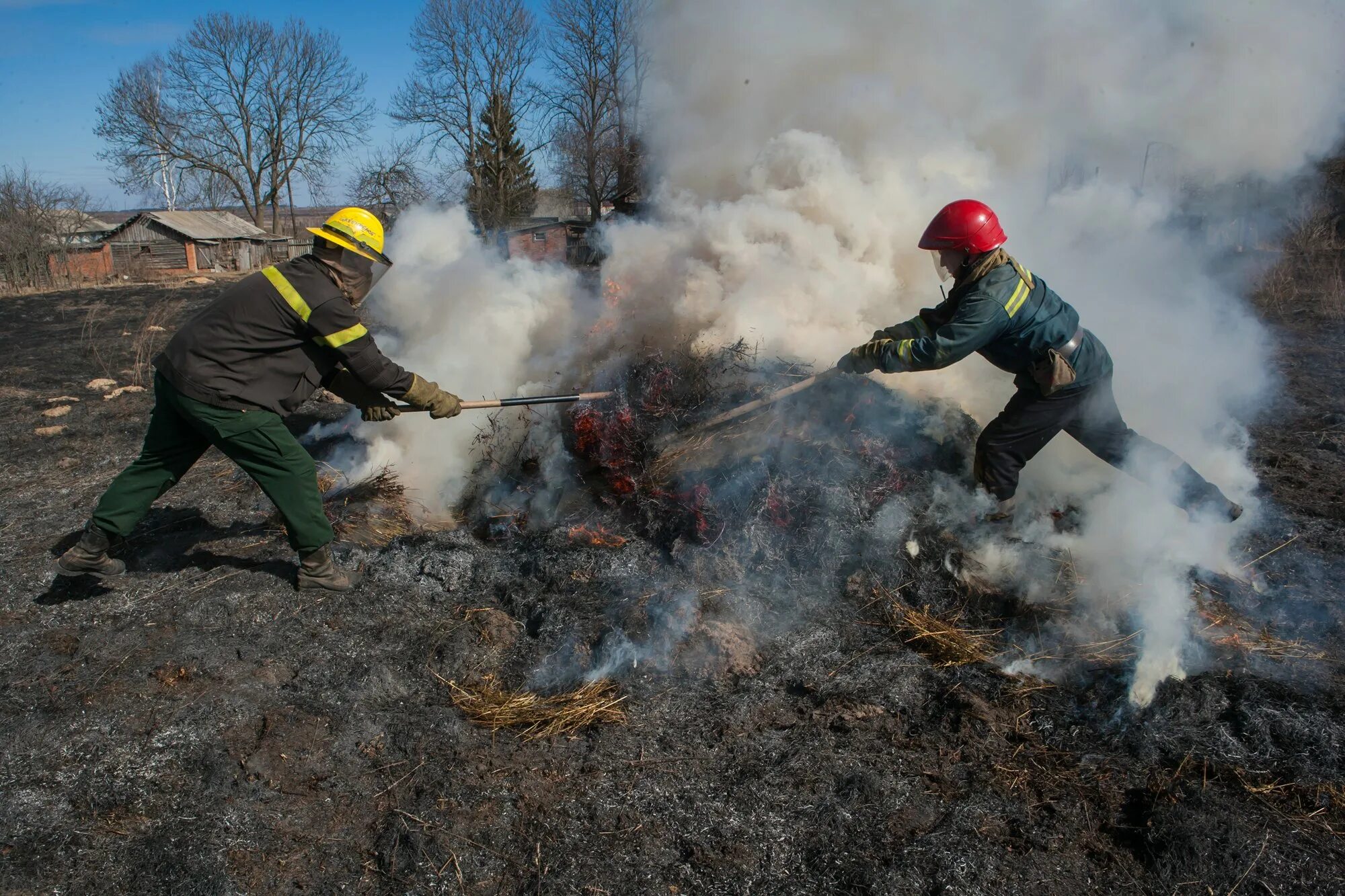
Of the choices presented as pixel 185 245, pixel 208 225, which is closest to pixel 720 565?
pixel 185 245

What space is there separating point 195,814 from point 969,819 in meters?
2.58

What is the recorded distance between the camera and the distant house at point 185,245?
34.1 meters

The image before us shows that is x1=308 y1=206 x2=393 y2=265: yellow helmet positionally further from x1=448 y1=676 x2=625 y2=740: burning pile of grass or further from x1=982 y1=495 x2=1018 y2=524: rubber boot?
x1=982 y1=495 x2=1018 y2=524: rubber boot

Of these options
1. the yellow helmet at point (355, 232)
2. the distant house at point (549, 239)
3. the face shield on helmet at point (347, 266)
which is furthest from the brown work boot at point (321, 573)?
the distant house at point (549, 239)

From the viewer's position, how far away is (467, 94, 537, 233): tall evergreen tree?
115 feet

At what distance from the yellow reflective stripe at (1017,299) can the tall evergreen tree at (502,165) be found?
33.0 m

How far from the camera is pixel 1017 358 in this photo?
4.05 meters

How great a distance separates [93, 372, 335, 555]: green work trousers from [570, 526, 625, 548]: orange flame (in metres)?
1.32

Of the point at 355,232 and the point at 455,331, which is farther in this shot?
the point at 455,331

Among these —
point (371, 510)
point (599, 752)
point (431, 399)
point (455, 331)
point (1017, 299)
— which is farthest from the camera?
point (455, 331)

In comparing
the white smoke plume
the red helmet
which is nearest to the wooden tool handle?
the white smoke plume

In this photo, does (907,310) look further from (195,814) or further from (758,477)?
(195,814)

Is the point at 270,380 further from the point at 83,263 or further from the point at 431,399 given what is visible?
the point at 83,263

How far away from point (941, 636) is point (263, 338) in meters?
3.41
